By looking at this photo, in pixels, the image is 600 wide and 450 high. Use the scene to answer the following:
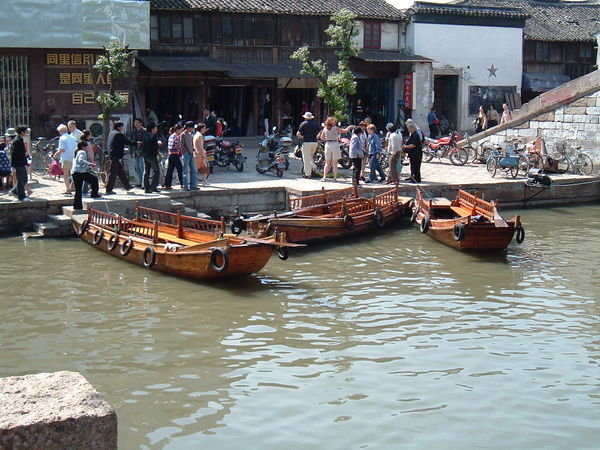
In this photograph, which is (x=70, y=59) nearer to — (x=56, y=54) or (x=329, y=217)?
(x=56, y=54)

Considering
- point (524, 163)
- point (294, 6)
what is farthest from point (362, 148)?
point (294, 6)

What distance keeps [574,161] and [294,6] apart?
10.1 m

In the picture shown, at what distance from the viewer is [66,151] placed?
54.6ft

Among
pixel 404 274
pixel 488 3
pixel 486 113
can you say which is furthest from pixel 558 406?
pixel 488 3

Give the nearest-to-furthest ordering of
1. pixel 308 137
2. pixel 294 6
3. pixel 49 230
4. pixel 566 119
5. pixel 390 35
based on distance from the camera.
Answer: pixel 49 230
pixel 308 137
pixel 566 119
pixel 294 6
pixel 390 35

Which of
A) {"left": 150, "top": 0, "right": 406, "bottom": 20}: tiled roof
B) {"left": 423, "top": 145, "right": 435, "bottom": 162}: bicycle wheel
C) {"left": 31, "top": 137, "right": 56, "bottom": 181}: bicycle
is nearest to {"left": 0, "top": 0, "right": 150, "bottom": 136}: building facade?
{"left": 150, "top": 0, "right": 406, "bottom": 20}: tiled roof

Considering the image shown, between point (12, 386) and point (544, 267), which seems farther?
point (544, 267)

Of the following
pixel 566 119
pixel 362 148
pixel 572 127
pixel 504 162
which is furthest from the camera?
pixel 566 119

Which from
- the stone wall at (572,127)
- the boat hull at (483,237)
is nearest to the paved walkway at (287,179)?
the stone wall at (572,127)

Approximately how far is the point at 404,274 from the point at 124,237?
14.3ft

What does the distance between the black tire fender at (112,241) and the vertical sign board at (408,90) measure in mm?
17428

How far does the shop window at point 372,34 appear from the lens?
2944 cm

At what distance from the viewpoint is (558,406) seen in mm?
8320

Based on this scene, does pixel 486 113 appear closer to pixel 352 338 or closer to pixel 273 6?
pixel 273 6
